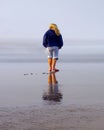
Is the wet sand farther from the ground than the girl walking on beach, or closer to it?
closer to it

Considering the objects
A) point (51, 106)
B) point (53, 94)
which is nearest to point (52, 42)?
point (53, 94)

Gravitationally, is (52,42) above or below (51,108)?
above

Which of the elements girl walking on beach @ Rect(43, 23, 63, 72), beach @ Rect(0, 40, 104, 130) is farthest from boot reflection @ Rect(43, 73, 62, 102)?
girl walking on beach @ Rect(43, 23, 63, 72)

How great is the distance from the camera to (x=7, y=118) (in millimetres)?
5348

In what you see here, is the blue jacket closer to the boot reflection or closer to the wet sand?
the wet sand

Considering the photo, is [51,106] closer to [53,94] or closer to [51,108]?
[51,108]

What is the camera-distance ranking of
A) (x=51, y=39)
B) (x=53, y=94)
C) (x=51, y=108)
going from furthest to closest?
(x=51, y=39)
(x=53, y=94)
(x=51, y=108)

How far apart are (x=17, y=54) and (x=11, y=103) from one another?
635 inches

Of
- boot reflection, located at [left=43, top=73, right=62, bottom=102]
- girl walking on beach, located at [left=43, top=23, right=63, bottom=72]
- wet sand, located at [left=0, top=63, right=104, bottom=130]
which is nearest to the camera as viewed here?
wet sand, located at [left=0, top=63, right=104, bottom=130]

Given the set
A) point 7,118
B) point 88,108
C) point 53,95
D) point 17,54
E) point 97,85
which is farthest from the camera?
point 17,54

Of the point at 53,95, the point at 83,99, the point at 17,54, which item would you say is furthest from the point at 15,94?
the point at 17,54

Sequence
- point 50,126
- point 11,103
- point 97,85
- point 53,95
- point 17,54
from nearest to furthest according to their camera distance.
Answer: point 50,126 < point 11,103 < point 53,95 < point 97,85 < point 17,54

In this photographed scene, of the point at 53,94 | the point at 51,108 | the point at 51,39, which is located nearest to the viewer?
the point at 51,108

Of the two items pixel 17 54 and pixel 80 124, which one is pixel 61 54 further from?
pixel 80 124
